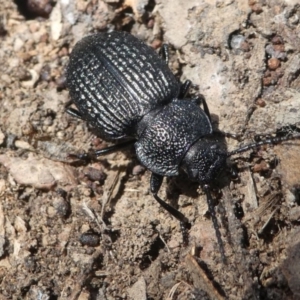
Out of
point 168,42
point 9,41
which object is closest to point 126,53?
point 168,42

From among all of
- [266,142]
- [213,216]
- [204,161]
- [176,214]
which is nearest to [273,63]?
[266,142]

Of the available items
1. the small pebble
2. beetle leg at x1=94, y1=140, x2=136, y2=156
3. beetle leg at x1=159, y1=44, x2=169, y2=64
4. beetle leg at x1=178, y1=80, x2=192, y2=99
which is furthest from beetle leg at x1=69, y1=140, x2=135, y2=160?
the small pebble

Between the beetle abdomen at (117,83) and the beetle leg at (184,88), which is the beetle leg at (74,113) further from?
the beetle leg at (184,88)

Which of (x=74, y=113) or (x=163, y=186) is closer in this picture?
(x=163, y=186)

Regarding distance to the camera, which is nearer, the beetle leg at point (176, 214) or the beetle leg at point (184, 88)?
the beetle leg at point (176, 214)

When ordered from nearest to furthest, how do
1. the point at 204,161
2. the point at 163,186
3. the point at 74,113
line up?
the point at 204,161 → the point at 163,186 → the point at 74,113

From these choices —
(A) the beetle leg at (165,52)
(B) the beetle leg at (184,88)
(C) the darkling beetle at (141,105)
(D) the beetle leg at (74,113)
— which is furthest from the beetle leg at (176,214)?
(A) the beetle leg at (165,52)

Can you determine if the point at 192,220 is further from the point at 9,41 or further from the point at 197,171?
the point at 9,41

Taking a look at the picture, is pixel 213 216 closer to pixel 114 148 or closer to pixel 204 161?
pixel 204 161
